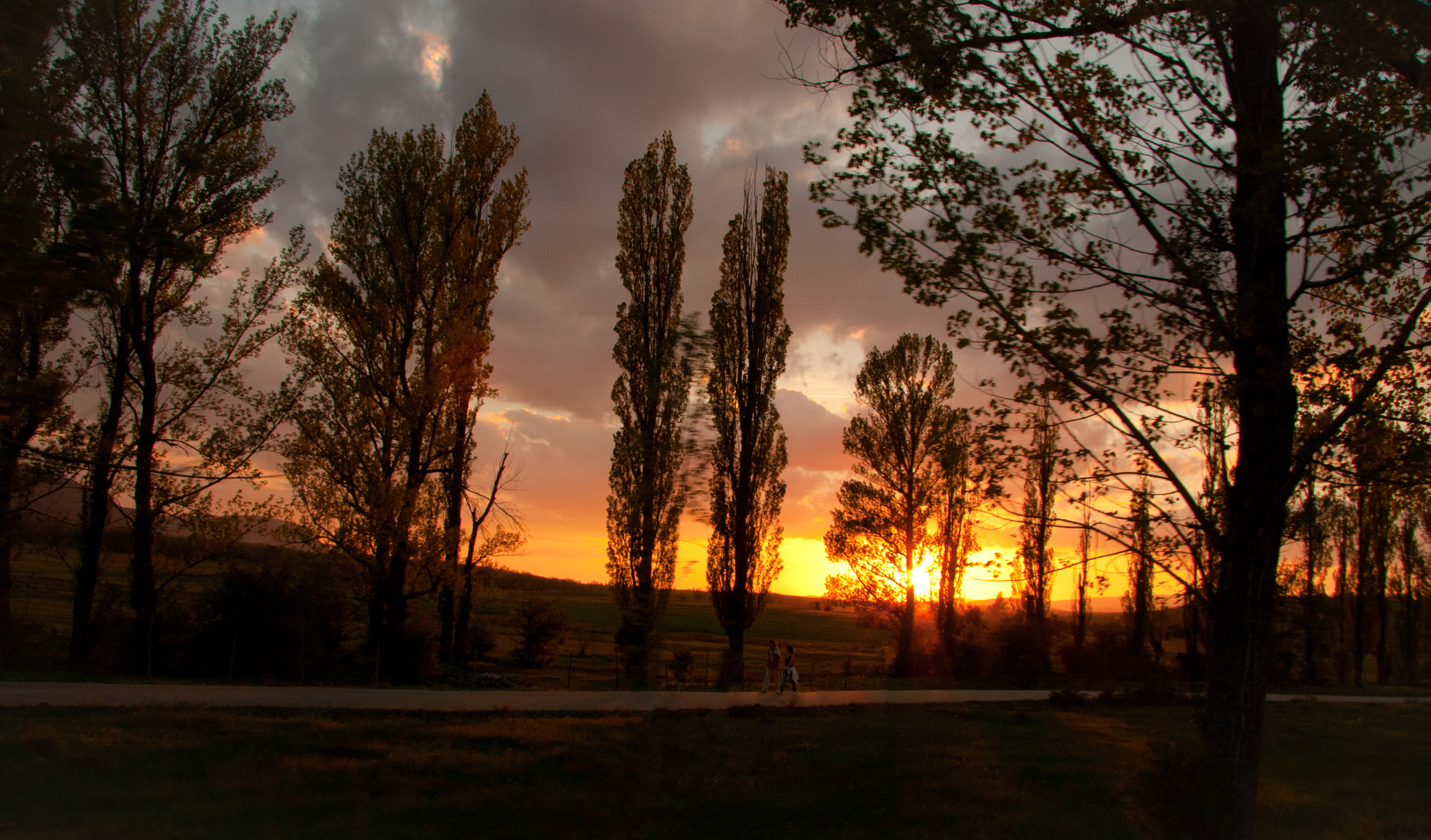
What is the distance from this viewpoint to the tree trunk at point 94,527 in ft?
67.2

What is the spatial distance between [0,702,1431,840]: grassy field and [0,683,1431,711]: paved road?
4.55ft

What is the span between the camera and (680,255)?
9641 mm

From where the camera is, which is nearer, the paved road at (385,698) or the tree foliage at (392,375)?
the paved road at (385,698)

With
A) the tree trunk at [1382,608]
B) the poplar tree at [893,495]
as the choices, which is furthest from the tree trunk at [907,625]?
the tree trunk at [1382,608]

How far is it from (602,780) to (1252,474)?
7.60 m

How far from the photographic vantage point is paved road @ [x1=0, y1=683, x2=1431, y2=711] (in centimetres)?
1409

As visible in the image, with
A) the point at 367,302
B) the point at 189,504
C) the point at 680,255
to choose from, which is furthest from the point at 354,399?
the point at 680,255

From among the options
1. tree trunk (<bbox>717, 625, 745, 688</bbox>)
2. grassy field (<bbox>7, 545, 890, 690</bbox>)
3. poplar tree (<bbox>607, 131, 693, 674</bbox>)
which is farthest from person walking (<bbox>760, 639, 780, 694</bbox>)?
poplar tree (<bbox>607, 131, 693, 674</bbox>)

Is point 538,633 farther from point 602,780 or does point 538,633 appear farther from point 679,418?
point 679,418

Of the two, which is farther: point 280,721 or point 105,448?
point 105,448

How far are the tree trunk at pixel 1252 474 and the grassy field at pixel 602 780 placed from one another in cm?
111

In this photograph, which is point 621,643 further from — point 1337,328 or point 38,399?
point 1337,328

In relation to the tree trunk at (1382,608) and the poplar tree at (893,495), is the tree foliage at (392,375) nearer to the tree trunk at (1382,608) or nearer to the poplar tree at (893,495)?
the poplar tree at (893,495)

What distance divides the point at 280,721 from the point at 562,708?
5.80m
